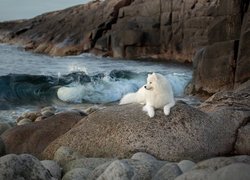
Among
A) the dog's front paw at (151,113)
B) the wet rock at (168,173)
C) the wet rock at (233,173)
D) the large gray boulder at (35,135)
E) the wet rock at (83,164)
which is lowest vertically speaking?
the large gray boulder at (35,135)

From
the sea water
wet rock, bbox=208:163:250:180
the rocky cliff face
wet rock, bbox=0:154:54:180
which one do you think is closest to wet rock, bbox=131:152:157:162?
wet rock, bbox=0:154:54:180

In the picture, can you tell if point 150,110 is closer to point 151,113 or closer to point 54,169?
point 151,113

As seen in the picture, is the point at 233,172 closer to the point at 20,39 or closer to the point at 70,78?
the point at 70,78

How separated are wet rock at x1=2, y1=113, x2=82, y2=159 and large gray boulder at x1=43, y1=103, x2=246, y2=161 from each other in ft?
1.45

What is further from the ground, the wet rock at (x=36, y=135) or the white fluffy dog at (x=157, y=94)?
the white fluffy dog at (x=157, y=94)

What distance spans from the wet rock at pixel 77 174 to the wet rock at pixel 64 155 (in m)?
0.94

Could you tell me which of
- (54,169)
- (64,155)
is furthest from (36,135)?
(54,169)

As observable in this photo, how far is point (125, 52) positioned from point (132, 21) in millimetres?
3028

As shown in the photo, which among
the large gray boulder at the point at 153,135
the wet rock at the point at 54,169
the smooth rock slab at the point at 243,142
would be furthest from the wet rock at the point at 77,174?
the smooth rock slab at the point at 243,142

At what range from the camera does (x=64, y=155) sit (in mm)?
6504

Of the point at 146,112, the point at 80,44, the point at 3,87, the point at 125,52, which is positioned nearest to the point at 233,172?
the point at 146,112

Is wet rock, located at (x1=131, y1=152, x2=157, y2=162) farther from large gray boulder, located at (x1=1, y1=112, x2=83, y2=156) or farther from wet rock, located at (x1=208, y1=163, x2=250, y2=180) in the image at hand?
wet rock, located at (x1=208, y1=163, x2=250, y2=180)

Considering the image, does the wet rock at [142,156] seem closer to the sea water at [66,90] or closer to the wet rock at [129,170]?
the wet rock at [129,170]

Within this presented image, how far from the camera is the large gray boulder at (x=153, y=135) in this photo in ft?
21.9
